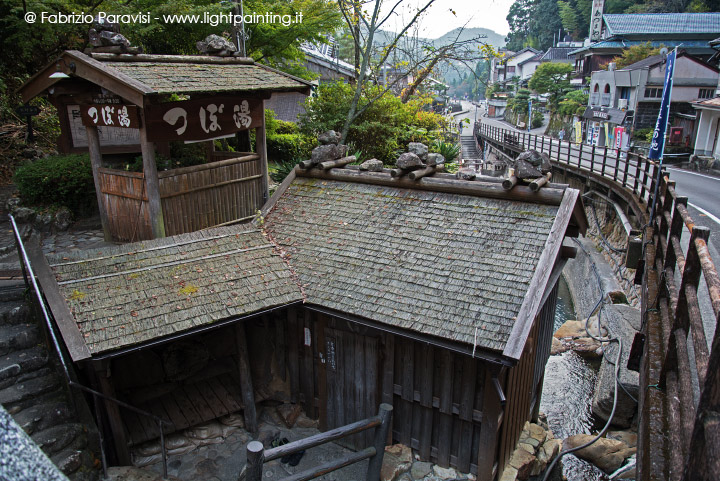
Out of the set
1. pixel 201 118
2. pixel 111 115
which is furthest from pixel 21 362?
pixel 201 118

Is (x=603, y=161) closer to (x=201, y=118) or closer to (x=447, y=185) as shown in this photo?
(x=447, y=185)

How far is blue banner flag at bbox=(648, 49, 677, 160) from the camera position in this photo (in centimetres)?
1297

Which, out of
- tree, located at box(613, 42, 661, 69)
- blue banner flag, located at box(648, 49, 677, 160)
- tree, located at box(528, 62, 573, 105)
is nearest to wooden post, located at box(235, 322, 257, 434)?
blue banner flag, located at box(648, 49, 677, 160)

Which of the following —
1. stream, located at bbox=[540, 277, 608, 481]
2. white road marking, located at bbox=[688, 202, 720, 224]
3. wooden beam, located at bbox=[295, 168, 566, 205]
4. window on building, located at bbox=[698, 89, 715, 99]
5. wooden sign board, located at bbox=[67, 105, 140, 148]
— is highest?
window on building, located at bbox=[698, 89, 715, 99]

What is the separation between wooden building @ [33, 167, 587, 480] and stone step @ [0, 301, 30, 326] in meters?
1.40

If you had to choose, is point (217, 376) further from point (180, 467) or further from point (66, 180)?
point (66, 180)

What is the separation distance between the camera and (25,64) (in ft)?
54.6

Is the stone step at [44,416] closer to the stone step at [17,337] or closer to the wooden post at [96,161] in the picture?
the stone step at [17,337]

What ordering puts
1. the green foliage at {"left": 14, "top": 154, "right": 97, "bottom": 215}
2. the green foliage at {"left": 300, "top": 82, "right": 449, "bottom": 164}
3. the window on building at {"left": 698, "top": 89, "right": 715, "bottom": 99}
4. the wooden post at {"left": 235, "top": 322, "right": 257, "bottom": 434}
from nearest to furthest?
the wooden post at {"left": 235, "top": 322, "right": 257, "bottom": 434} → the green foliage at {"left": 14, "top": 154, "right": 97, "bottom": 215} → the green foliage at {"left": 300, "top": 82, "right": 449, "bottom": 164} → the window on building at {"left": 698, "top": 89, "right": 715, "bottom": 99}

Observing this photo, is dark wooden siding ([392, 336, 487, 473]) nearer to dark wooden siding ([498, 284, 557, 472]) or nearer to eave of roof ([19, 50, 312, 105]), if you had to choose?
dark wooden siding ([498, 284, 557, 472])

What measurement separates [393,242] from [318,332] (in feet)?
6.34

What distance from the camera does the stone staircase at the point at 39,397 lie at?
19.6 ft

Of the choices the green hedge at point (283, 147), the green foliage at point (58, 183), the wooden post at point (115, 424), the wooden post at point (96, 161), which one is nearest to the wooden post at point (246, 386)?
the wooden post at point (115, 424)

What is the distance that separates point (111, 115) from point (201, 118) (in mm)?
1546
